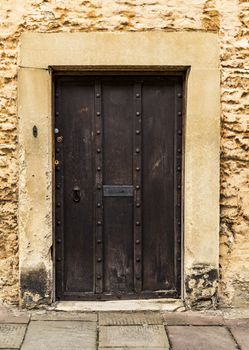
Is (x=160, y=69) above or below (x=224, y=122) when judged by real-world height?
above

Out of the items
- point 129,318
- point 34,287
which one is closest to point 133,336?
point 129,318

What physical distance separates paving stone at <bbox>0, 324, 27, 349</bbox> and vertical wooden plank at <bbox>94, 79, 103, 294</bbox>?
0.78 meters

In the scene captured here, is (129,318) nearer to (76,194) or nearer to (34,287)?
(34,287)

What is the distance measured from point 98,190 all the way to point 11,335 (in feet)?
4.35

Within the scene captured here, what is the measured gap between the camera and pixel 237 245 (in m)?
4.21

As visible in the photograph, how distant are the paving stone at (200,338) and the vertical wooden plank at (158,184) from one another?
62cm

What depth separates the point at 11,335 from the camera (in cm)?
364

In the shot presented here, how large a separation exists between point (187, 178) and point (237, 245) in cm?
69

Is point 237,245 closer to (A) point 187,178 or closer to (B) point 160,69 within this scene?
(A) point 187,178

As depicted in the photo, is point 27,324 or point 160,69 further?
→ point 160,69

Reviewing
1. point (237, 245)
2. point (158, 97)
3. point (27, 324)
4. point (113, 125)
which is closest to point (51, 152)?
point (113, 125)

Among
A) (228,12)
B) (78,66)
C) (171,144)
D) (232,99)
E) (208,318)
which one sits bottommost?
(208,318)

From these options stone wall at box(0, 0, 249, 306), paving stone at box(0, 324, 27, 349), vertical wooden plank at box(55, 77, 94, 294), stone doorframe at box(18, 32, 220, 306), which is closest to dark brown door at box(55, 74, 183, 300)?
vertical wooden plank at box(55, 77, 94, 294)

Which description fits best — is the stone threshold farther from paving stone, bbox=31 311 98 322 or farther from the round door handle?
the round door handle
